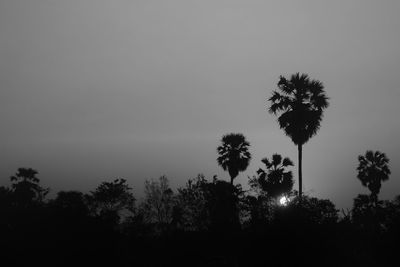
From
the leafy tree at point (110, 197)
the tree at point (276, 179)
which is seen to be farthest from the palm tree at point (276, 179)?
the leafy tree at point (110, 197)

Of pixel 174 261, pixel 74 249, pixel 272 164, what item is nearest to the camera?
pixel 74 249

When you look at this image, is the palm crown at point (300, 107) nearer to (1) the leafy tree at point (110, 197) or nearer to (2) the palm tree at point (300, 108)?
(2) the palm tree at point (300, 108)

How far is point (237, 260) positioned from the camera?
75.6 ft

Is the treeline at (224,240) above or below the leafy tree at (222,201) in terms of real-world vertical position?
below

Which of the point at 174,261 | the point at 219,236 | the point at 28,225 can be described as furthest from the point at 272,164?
the point at 28,225

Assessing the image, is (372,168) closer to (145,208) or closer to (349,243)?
(145,208)

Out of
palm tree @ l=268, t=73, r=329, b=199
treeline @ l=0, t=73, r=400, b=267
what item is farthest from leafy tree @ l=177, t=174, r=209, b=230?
palm tree @ l=268, t=73, r=329, b=199

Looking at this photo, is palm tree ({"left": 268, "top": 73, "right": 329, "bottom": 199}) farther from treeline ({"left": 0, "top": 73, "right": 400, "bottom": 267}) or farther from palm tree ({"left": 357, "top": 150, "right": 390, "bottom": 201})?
palm tree ({"left": 357, "top": 150, "right": 390, "bottom": 201})

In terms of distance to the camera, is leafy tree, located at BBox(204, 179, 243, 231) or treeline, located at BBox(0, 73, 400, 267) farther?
leafy tree, located at BBox(204, 179, 243, 231)

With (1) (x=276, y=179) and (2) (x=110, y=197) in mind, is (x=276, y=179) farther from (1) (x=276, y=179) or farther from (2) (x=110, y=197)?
(2) (x=110, y=197)

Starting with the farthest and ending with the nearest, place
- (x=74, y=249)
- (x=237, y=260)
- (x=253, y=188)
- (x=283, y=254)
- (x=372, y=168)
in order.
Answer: (x=372, y=168) → (x=253, y=188) → (x=74, y=249) → (x=237, y=260) → (x=283, y=254)

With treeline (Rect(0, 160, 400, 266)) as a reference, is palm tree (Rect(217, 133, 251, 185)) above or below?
above

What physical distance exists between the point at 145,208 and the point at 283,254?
46.4m

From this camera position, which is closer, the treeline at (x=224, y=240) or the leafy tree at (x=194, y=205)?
the treeline at (x=224, y=240)
